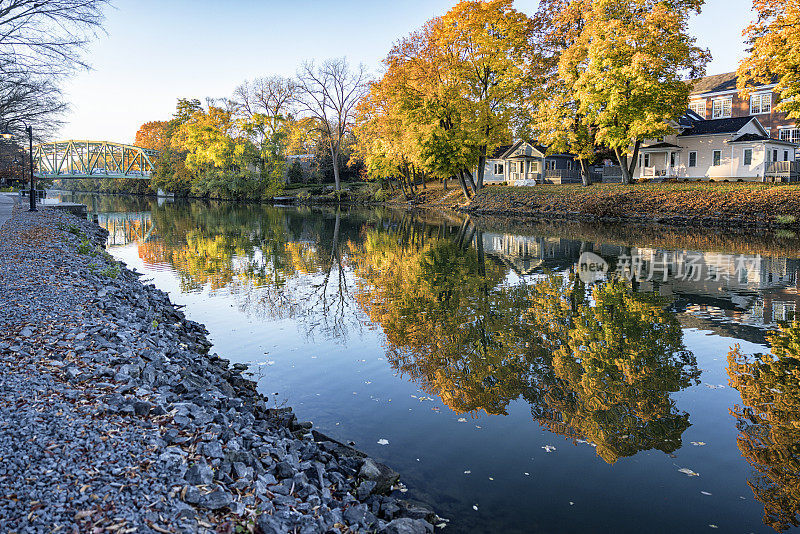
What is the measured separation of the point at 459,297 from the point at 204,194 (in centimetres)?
7592

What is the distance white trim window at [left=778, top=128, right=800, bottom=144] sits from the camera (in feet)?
158

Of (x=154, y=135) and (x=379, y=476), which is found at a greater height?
(x=154, y=135)

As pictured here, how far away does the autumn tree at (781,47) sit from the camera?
2712 centimetres

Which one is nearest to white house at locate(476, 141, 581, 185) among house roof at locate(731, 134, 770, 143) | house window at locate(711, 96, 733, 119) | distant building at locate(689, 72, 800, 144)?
distant building at locate(689, 72, 800, 144)

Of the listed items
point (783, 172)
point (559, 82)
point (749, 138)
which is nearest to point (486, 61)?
point (559, 82)

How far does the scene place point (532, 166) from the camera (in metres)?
58.5

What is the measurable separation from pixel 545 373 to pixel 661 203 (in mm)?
29723

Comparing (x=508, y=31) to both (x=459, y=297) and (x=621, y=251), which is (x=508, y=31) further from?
(x=459, y=297)

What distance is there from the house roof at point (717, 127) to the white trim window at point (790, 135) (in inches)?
291

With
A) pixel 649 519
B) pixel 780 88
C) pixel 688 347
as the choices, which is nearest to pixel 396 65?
pixel 780 88

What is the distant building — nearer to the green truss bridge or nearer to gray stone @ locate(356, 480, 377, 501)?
gray stone @ locate(356, 480, 377, 501)

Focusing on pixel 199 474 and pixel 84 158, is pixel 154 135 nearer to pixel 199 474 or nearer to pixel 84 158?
pixel 84 158

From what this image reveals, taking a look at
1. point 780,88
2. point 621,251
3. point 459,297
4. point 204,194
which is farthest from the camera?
point 204,194

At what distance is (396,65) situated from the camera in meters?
44.2
